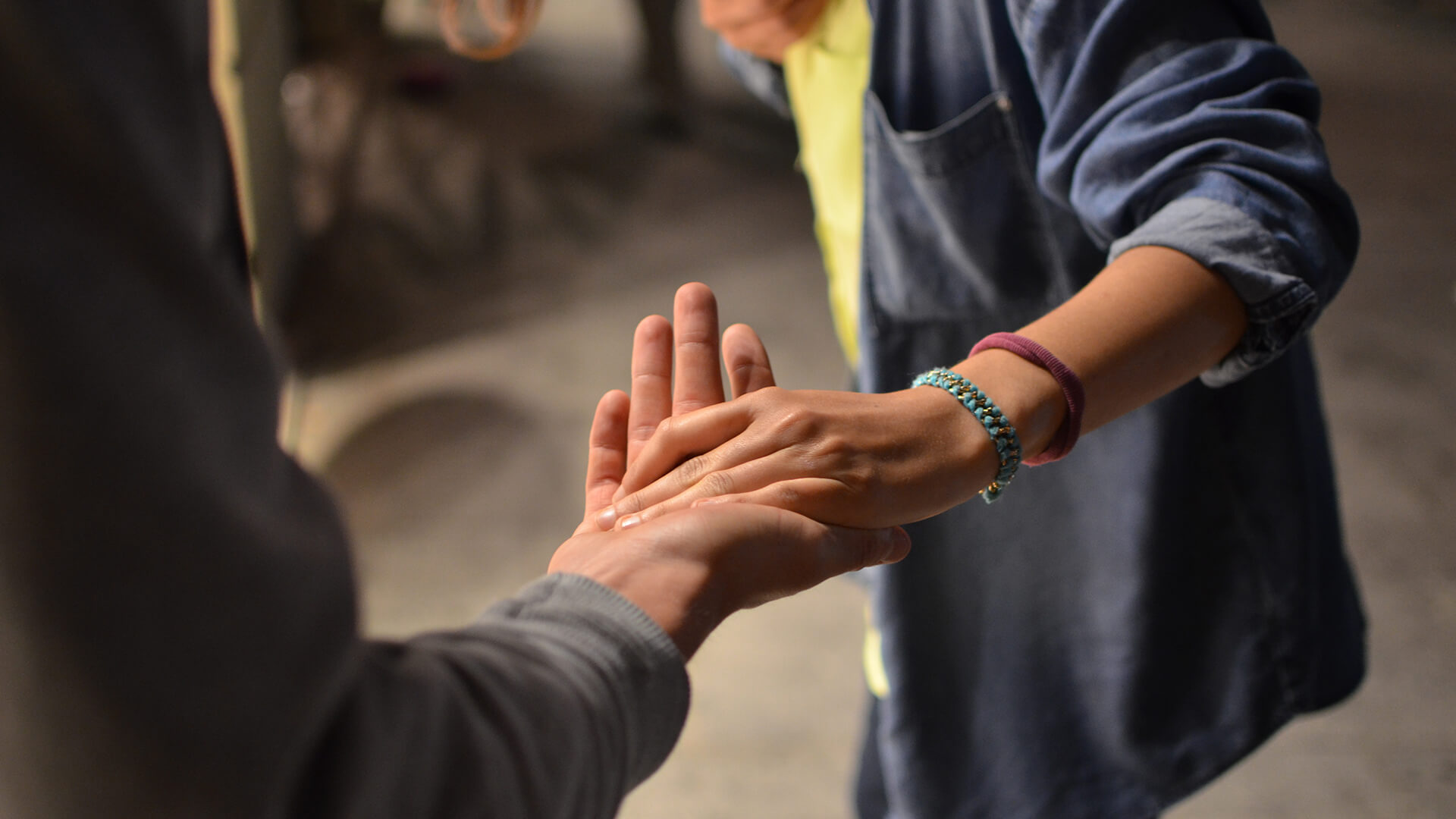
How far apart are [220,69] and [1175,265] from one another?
1804 mm

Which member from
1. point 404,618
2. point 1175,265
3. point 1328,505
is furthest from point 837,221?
point 404,618

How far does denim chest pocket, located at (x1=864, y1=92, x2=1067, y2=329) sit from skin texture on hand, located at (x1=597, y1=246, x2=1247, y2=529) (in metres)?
0.14

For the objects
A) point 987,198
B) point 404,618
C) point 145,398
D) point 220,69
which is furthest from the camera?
point 220,69

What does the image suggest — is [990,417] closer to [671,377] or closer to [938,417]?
[938,417]

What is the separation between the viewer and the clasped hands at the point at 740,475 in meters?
0.45

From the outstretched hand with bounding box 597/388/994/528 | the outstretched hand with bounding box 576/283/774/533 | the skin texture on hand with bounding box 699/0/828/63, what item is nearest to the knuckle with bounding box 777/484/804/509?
the outstretched hand with bounding box 597/388/994/528

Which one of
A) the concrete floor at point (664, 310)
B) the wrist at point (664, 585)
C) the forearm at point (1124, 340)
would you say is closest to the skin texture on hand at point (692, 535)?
the wrist at point (664, 585)

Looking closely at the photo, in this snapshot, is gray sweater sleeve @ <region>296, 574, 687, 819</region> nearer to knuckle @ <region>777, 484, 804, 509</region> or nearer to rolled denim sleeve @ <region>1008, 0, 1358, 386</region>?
knuckle @ <region>777, 484, 804, 509</region>

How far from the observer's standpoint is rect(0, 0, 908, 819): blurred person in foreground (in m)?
0.22

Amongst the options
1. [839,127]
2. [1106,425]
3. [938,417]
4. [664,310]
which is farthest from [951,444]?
[664,310]

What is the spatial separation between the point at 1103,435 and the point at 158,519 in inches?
26.3

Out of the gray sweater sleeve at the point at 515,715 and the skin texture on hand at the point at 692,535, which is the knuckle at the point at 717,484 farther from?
the gray sweater sleeve at the point at 515,715

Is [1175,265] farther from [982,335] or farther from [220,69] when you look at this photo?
[220,69]

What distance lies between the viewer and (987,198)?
710 millimetres
